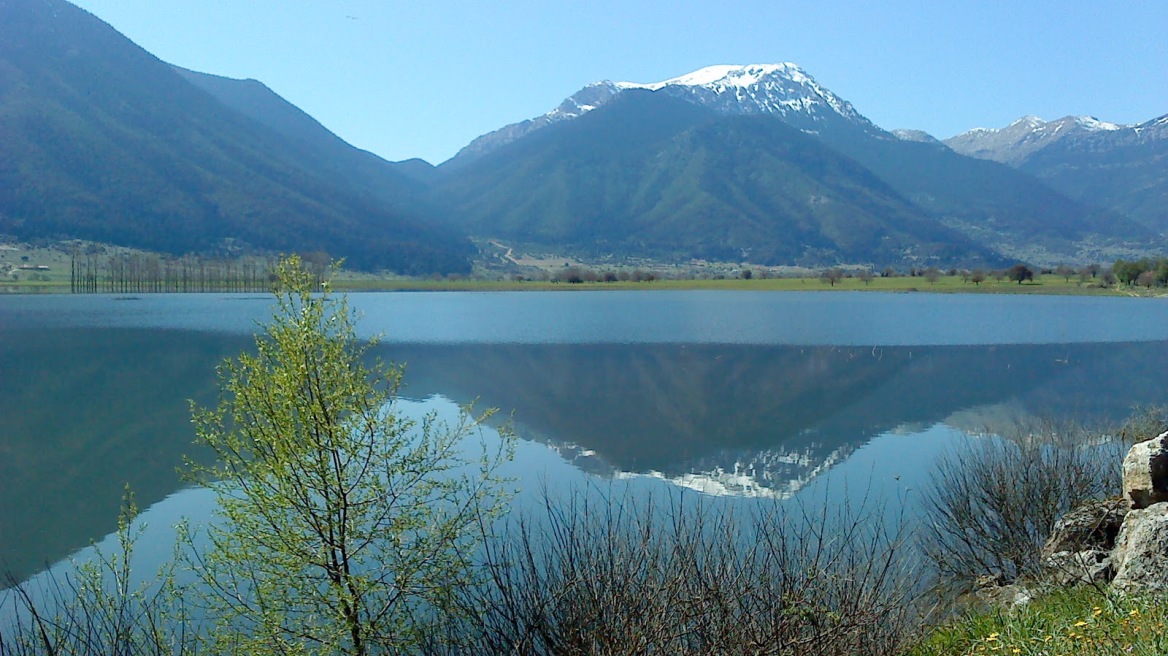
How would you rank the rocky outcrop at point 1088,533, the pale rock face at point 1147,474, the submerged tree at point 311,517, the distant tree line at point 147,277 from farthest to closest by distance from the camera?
the distant tree line at point 147,277 < the rocky outcrop at point 1088,533 < the pale rock face at point 1147,474 < the submerged tree at point 311,517

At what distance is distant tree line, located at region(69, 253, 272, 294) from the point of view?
137 meters

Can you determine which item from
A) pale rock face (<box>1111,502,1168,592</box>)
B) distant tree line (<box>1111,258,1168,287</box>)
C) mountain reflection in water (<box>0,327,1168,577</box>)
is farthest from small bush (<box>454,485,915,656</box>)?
distant tree line (<box>1111,258,1168,287</box>)

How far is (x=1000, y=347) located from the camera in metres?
50.0

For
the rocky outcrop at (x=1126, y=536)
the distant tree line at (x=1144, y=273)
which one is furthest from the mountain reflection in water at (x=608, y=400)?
the distant tree line at (x=1144, y=273)

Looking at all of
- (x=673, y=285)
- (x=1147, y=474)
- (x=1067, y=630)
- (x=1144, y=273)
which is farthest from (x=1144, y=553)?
(x=673, y=285)

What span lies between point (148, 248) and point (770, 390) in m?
182

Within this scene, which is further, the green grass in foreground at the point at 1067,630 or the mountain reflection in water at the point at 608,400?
the mountain reflection in water at the point at 608,400

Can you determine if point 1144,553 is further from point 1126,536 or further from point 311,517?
point 311,517

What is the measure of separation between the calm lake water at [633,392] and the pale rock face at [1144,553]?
27.2ft

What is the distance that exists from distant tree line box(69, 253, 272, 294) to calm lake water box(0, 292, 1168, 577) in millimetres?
73900

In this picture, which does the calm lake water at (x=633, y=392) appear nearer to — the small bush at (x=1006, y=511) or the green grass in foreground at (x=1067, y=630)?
the small bush at (x=1006, y=511)

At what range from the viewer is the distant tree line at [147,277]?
449ft

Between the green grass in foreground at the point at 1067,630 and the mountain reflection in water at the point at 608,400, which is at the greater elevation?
the green grass in foreground at the point at 1067,630

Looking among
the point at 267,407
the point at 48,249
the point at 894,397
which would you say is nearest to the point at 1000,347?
the point at 894,397
